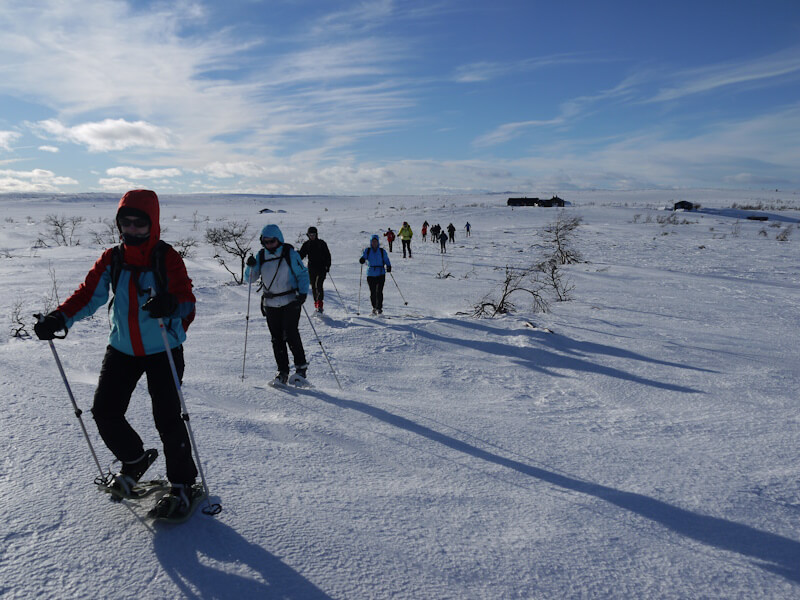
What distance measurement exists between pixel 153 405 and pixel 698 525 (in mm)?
2785

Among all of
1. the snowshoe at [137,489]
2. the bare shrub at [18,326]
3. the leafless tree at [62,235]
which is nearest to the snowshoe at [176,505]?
the snowshoe at [137,489]

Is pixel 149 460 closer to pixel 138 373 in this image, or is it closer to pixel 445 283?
pixel 138 373

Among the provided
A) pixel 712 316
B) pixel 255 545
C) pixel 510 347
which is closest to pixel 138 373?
pixel 255 545

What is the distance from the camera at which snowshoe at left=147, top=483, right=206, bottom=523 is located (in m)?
2.25

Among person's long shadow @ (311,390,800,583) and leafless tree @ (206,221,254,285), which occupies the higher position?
leafless tree @ (206,221,254,285)

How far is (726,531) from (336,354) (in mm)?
4435

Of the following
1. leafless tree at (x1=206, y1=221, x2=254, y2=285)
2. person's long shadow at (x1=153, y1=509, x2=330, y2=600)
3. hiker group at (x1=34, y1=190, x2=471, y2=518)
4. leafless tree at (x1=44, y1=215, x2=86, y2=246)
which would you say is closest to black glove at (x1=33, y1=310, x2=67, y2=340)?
hiker group at (x1=34, y1=190, x2=471, y2=518)

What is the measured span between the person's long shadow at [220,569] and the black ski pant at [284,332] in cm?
260

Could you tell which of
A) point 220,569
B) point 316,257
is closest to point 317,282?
point 316,257

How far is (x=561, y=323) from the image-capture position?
7.52 metres

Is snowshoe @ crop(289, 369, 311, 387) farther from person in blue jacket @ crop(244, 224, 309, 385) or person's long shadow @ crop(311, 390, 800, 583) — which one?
person's long shadow @ crop(311, 390, 800, 583)

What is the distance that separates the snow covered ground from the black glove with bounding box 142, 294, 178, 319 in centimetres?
101

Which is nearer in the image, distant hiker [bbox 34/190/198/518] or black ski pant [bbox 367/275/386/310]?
distant hiker [bbox 34/190/198/518]

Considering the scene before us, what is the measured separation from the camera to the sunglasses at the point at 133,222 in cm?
229
